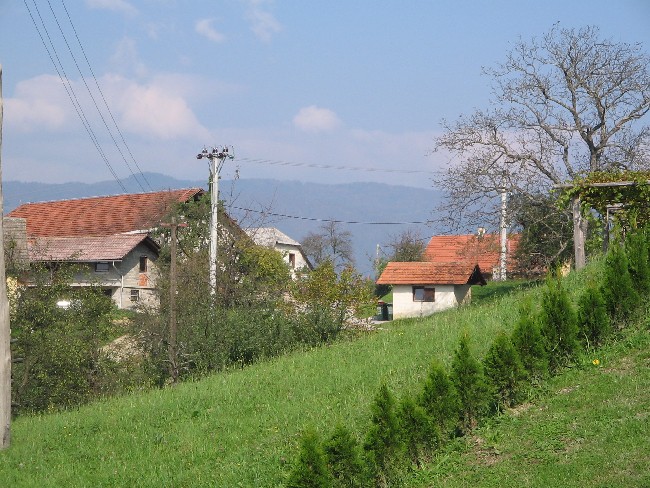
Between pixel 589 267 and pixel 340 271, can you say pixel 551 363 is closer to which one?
pixel 589 267

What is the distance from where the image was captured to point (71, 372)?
25.1 metres

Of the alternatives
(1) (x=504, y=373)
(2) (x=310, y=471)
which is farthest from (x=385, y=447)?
(1) (x=504, y=373)

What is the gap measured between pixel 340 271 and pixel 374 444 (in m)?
24.7

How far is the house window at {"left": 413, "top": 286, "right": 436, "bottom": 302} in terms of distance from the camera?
45594mm

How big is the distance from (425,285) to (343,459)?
3720cm

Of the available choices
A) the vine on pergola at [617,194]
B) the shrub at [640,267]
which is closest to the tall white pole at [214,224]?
the vine on pergola at [617,194]

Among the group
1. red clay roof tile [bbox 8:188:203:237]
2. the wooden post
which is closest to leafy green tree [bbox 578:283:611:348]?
the wooden post

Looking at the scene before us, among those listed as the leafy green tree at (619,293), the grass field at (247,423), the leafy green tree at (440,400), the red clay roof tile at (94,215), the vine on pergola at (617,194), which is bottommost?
the grass field at (247,423)

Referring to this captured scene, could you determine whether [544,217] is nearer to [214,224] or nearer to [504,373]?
[214,224]

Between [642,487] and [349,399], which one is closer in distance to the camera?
[642,487]

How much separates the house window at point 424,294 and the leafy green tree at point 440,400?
35.8 m

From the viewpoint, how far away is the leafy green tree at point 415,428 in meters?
9.45

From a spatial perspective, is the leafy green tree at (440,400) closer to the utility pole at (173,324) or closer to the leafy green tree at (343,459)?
the leafy green tree at (343,459)

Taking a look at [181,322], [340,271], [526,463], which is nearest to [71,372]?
[181,322]
